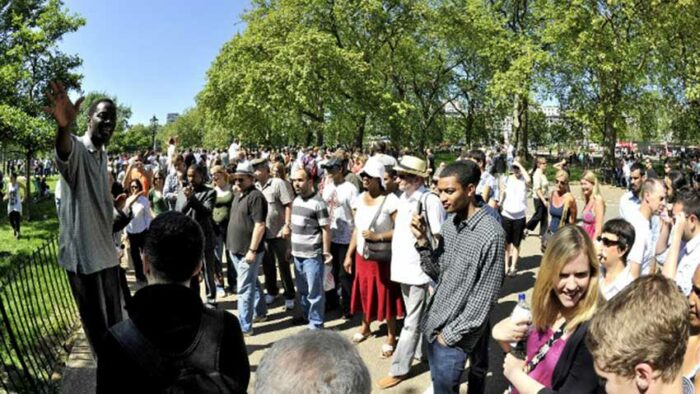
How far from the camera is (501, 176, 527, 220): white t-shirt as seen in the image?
26.3 ft

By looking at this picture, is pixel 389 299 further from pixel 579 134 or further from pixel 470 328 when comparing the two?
pixel 579 134

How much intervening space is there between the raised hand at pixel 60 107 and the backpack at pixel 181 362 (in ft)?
4.78

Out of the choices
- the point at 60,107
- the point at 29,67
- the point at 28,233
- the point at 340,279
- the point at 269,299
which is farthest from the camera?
the point at 29,67

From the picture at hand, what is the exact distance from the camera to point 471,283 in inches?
124

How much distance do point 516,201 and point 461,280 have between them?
5.26 meters

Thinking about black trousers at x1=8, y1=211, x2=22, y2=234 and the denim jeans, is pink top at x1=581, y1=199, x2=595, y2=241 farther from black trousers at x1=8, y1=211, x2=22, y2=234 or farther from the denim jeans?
black trousers at x1=8, y1=211, x2=22, y2=234

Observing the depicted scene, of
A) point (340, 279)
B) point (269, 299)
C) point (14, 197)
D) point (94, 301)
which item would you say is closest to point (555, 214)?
point (340, 279)

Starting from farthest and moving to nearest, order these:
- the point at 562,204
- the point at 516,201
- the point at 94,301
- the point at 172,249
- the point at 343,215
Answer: the point at 516,201, the point at 562,204, the point at 343,215, the point at 94,301, the point at 172,249

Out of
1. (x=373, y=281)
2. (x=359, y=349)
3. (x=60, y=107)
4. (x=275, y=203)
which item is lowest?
(x=359, y=349)

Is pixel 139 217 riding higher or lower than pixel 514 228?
higher

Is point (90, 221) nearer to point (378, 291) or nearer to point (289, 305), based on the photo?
point (378, 291)

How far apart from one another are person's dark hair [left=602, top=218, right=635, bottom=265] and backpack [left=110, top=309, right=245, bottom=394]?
2961mm

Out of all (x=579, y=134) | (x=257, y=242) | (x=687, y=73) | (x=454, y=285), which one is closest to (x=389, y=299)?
(x=257, y=242)

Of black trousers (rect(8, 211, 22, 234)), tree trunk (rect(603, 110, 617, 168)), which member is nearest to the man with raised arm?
black trousers (rect(8, 211, 22, 234))
